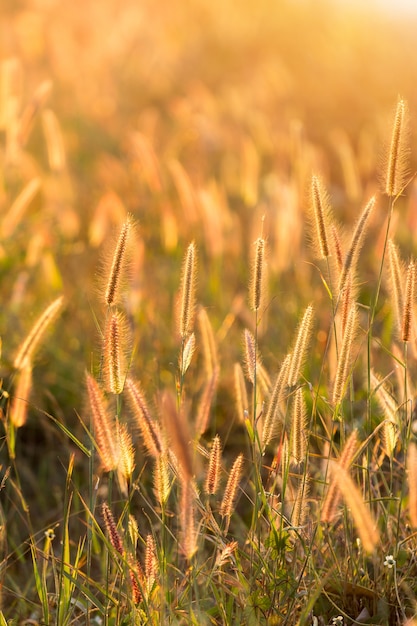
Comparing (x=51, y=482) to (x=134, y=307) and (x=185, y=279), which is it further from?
(x=185, y=279)

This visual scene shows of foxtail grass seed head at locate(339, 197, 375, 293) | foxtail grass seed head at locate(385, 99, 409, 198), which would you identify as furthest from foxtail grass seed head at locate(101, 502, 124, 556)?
foxtail grass seed head at locate(385, 99, 409, 198)

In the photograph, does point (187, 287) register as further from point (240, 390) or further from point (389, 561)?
point (389, 561)

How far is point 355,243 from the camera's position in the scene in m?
1.58

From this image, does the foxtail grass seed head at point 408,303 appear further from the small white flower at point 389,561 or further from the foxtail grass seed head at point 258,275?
the small white flower at point 389,561

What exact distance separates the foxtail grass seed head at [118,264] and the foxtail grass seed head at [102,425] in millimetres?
152

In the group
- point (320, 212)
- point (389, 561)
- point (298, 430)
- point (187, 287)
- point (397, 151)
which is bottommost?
point (389, 561)

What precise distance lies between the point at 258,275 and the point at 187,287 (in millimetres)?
148

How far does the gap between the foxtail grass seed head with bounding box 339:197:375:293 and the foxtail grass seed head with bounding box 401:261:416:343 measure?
0.11m

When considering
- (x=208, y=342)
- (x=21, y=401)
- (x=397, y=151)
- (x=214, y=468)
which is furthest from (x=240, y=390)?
(x=397, y=151)

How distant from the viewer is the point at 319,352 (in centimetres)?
278

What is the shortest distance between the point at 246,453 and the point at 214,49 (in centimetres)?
636

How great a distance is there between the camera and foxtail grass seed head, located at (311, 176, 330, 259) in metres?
1.61

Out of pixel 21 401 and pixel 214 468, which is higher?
pixel 21 401

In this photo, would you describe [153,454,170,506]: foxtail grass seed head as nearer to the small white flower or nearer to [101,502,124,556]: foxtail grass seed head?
[101,502,124,556]: foxtail grass seed head
